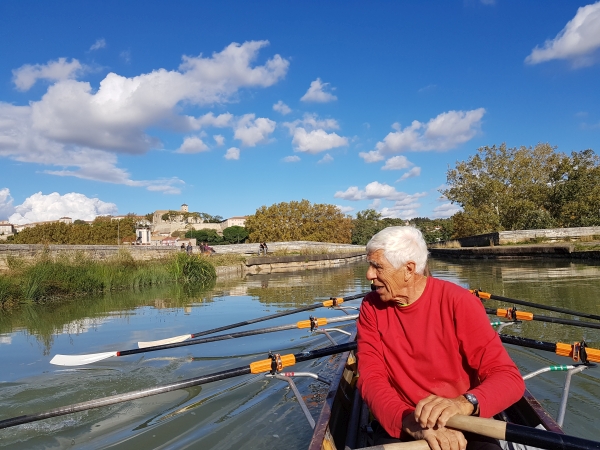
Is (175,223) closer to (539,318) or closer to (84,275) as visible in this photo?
Result: (84,275)

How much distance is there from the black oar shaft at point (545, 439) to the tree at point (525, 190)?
29.1 metres

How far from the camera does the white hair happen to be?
2299 millimetres

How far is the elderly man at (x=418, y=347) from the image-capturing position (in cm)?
204

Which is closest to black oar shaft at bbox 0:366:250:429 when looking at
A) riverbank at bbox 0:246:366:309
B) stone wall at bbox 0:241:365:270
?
riverbank at bbox 0:246:366:309

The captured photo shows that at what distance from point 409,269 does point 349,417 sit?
1.27 meters

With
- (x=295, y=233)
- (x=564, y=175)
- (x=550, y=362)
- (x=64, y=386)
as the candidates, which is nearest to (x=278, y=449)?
(x=64, y=386)

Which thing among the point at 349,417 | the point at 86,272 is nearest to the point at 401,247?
the point at 349,417

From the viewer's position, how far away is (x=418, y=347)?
2.22 metres

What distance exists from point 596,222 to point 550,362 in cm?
2560

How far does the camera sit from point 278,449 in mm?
3160

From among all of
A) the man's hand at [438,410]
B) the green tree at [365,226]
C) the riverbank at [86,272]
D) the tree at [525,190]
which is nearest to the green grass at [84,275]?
the riverbank at [86,272]

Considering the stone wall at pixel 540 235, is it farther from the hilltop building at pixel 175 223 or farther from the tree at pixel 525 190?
the hilltop building at pixel 175 223

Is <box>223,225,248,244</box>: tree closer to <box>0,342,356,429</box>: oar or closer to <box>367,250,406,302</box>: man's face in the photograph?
<box>0,342,356,429</box>: oar

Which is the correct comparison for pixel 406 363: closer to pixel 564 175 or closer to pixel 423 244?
pixel 423 244
